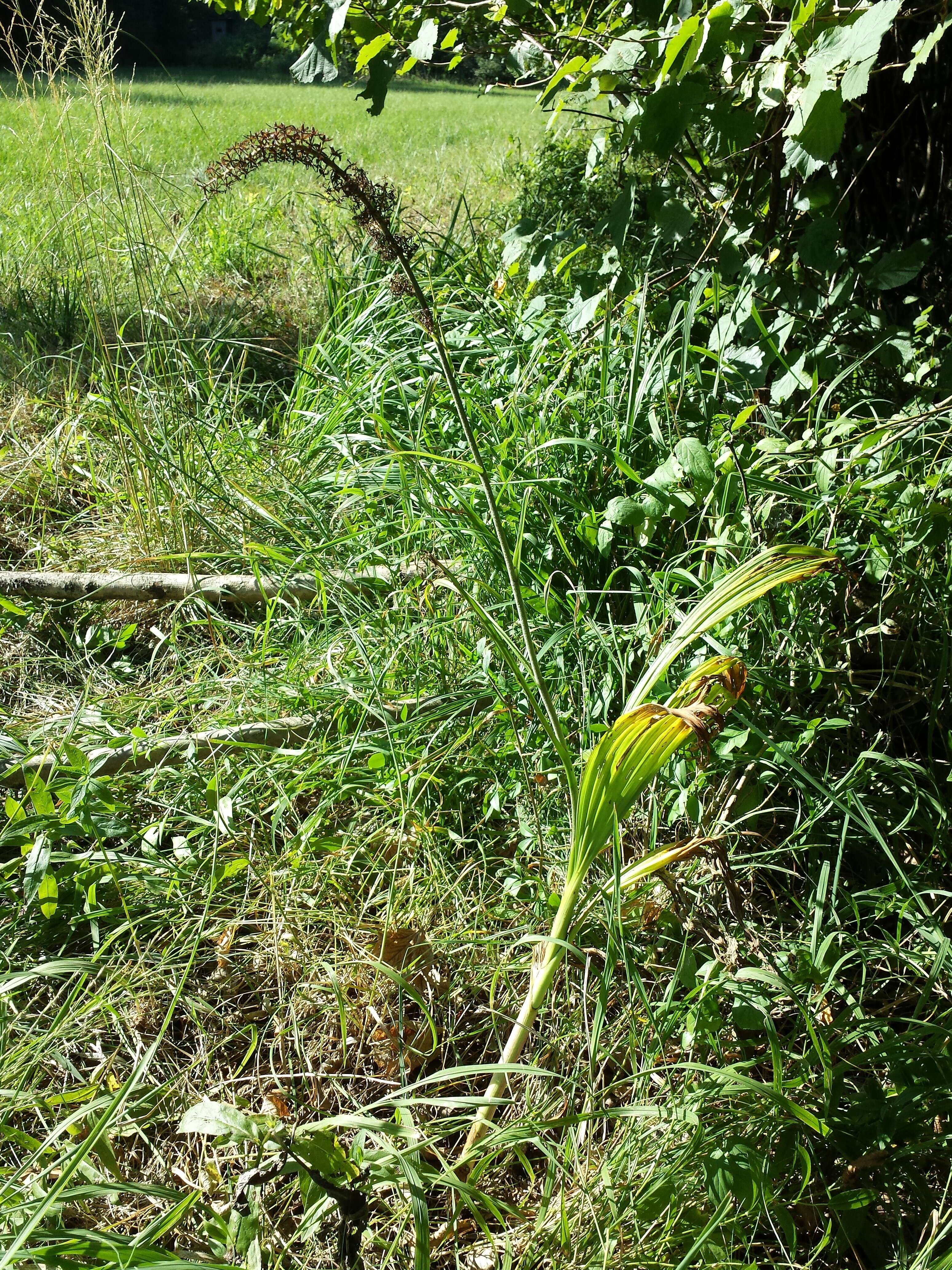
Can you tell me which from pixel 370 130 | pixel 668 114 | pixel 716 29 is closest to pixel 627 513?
pixel 668 114

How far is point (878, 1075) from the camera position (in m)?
1.40

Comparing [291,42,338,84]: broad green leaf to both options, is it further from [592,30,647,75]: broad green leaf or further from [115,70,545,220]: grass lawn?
[592,30,647,75]: broad green leaf

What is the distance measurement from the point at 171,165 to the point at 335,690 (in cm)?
454

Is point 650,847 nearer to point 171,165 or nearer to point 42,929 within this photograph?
point 42,929

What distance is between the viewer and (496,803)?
66.1 inches

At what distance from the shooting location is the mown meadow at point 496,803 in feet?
4.05

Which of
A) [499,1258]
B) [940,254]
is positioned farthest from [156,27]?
[499,1258]

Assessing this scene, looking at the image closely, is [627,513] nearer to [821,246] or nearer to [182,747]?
[821,246]

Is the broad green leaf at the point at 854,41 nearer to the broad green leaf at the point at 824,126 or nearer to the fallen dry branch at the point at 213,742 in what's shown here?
the broad green leaf at the point at 824,126

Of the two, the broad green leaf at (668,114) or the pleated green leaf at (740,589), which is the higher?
the broad green leaf at (668,114)

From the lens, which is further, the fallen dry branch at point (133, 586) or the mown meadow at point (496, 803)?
the fallen dry branch at point (133, 586)

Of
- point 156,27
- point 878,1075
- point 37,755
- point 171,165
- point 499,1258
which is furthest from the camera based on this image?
point 156,27

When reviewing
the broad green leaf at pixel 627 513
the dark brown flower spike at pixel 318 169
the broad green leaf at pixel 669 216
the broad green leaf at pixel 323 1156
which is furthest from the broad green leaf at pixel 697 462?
the broad green leaf at pixel 323 1156

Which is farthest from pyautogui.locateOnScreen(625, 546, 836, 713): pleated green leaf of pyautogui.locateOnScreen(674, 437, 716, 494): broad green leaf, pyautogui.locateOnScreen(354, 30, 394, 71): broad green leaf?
pyautogui.locateOnScreen(354, 30, 394, 71): broad green leaf
